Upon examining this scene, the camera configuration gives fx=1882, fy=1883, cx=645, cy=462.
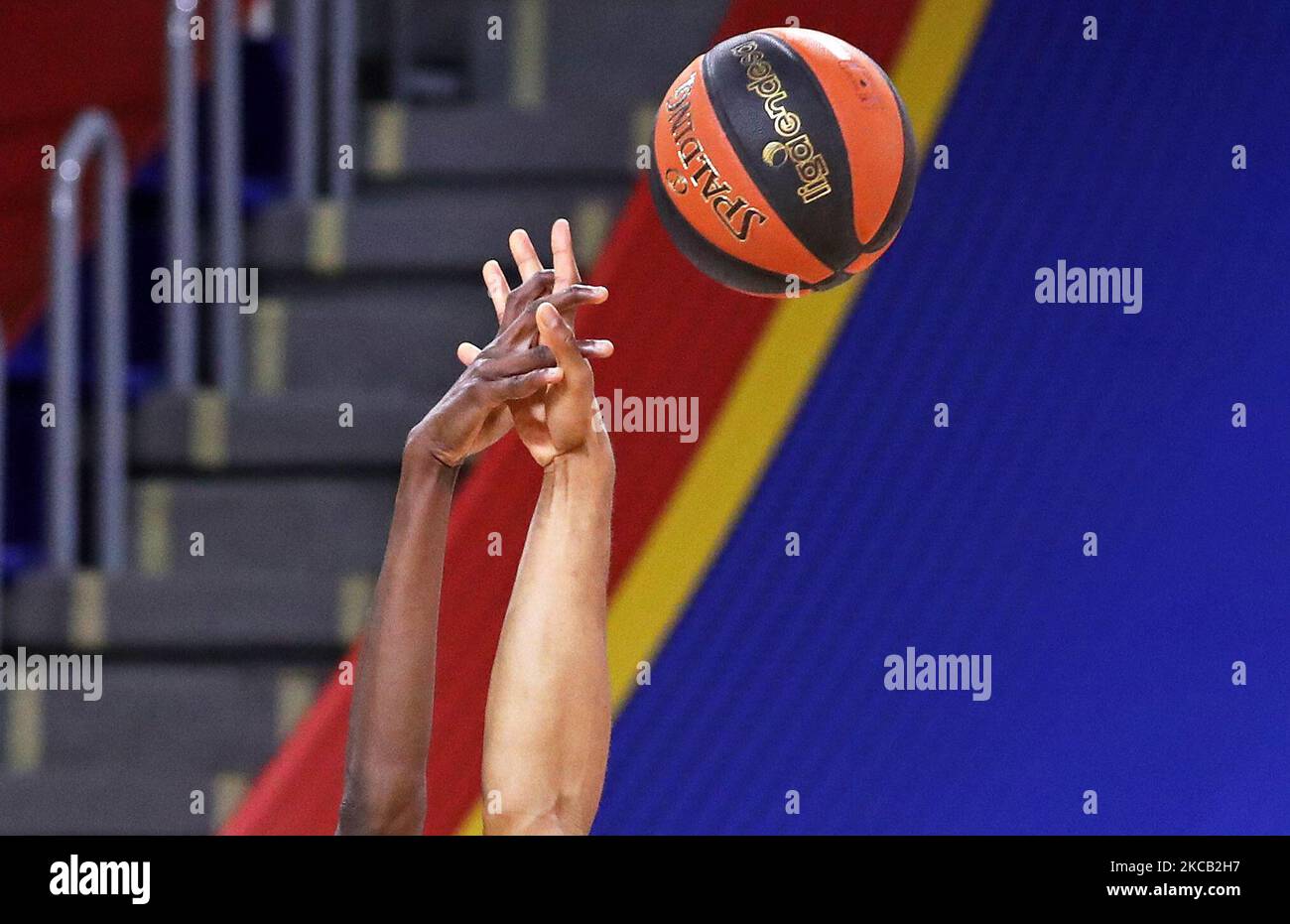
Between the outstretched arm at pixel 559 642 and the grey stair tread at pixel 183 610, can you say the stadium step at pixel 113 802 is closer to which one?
the grey stair tread at pixel 183 610

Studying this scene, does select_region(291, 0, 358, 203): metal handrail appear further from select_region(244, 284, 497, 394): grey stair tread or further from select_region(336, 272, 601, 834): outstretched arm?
select_region(336, 272, 601, 834): outstretched arm

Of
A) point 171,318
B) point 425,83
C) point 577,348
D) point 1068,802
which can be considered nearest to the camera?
point 577,348

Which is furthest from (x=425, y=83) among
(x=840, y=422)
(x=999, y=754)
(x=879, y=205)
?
(x=999, y=754)

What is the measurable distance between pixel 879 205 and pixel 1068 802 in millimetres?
1258

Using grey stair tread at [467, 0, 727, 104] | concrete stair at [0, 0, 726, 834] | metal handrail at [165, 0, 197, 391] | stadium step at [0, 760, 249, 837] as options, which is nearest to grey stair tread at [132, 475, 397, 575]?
concrete stair at [0, 0, 726, 834]

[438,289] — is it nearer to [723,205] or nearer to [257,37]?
[257,37]

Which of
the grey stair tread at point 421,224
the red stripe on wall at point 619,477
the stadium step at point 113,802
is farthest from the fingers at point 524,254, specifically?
the stadium step at point 113,802

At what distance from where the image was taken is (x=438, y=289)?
379 centimetres

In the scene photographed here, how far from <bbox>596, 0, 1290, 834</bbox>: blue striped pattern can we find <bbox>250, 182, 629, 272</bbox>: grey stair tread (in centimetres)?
64

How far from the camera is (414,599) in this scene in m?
2.24

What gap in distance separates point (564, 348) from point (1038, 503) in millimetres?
1496

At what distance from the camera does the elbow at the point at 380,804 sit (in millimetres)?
2293

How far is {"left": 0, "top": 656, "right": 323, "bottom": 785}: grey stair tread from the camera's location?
11.5 ft

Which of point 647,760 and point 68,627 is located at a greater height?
point 68,627
